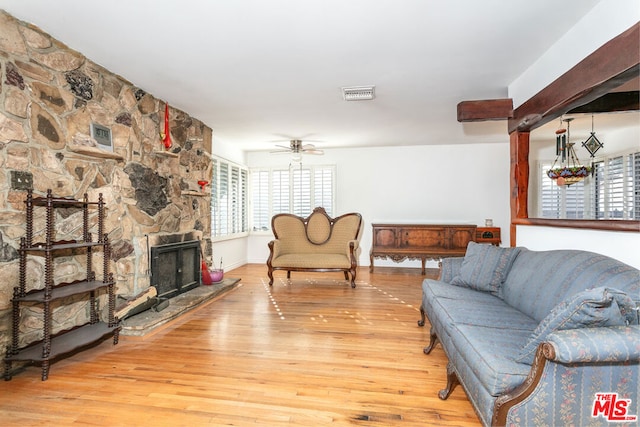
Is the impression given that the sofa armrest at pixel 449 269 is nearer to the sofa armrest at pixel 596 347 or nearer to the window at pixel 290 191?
the sofa armrest at pixel 596 347

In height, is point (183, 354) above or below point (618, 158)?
below

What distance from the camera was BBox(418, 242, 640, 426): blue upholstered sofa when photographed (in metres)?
1.23

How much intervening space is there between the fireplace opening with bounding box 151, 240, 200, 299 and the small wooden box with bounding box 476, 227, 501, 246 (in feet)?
15.2

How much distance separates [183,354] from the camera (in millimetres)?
2518

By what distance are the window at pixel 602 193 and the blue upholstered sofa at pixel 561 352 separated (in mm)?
3512

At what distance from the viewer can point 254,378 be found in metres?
2.15

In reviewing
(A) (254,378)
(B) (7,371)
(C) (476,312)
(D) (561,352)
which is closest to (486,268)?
(C) (476,312)

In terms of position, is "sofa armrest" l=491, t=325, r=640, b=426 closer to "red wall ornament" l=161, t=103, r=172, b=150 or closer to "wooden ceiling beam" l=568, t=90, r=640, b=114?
"wooden ceiling beam" l=568, t=90, r=640, b=114

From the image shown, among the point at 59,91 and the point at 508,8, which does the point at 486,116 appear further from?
the point at 59,91

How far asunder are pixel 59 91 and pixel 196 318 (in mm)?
2344

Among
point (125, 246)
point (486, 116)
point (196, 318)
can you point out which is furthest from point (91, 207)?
point (486, 116)

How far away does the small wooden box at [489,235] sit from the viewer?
5.63 meters

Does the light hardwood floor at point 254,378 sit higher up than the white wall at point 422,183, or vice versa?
the white wall at point 422,183

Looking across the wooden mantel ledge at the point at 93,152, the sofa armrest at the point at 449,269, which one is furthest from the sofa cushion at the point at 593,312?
the wooden mantel ledge at the point at 93,152
